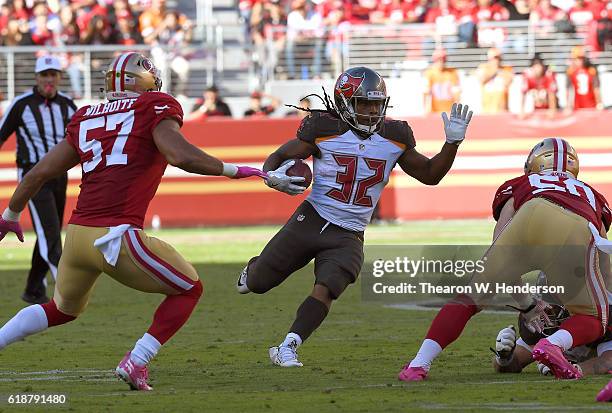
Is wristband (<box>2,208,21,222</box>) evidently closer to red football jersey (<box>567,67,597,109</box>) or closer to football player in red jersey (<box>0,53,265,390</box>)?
football player in red jersey (<box>0,53,265,390</box>)

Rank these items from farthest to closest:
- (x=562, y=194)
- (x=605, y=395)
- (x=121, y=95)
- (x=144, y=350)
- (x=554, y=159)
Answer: (x=554, y=159)
(x=562, y=194)
(x=121, y=95)
(x=144, y=350)
(x=605, y=395)

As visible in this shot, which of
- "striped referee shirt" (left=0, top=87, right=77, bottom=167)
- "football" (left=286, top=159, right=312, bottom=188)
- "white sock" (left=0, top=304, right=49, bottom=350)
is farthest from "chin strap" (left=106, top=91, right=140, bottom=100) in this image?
"striped referee shirt" (left=0, top=87, right=77, bottom=167)

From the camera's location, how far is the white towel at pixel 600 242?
6750mm

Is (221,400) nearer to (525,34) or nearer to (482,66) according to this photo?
(482,66)

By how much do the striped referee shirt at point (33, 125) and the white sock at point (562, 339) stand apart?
6180 millimetres

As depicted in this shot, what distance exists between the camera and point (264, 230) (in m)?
18.7

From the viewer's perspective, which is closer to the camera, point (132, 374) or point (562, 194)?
point (132, 374)

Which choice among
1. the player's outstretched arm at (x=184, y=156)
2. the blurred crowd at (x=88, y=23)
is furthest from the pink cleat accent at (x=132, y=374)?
the blurred crowd at (x=88, y=23)

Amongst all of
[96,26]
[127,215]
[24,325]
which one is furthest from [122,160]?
[96,26]

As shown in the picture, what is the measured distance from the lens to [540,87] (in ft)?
65.8

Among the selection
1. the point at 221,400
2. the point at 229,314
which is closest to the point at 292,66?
the point at 229,314

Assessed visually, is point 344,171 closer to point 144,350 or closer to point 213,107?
point 144,350

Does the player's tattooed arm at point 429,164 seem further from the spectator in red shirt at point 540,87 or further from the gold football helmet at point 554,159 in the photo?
the spectator in red shirt at point 540,87

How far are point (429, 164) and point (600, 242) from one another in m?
1.37
